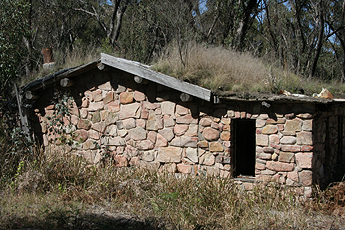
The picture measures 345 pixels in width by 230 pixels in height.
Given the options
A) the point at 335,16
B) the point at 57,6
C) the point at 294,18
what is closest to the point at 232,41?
the point at 294,18

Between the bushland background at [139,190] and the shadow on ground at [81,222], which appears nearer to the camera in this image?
the shadow on ground at [81,222]

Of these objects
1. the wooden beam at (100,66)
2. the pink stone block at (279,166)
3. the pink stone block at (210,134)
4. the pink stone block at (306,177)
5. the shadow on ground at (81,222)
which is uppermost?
the wooden beam at (100,66)

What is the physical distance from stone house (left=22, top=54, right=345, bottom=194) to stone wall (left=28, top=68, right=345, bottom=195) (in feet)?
0.06

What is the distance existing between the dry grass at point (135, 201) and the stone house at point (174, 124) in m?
0.48

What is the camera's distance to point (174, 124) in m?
7.16

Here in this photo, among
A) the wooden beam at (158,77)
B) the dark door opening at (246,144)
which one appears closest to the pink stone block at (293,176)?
the wooden beam at (158,77)

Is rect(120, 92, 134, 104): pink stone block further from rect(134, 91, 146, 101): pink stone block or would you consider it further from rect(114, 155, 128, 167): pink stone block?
rect(114, 155, 128, 167): pink stone block

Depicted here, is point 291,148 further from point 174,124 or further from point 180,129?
point 174,124

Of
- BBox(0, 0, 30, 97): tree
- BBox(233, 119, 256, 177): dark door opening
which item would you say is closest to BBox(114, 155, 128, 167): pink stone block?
BBox(0, 0, 30, 97): tree

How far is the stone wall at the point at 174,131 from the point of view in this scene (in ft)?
21.2

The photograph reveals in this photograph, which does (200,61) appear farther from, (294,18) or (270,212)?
(294,18)

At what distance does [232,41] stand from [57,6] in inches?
374

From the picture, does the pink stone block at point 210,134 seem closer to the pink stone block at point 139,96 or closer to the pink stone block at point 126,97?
the pink stone block at point 139,96

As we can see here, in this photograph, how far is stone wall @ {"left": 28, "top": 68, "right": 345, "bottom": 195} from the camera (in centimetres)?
645
